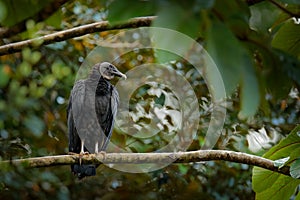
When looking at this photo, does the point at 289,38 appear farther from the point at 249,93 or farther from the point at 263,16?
the point at 249,93

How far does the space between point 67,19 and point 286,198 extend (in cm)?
231

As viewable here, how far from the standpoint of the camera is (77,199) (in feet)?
12.6

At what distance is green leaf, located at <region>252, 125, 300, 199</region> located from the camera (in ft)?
5.08

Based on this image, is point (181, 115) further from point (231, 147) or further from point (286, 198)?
point (286, 198)

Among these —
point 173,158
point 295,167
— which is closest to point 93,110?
point 173,158

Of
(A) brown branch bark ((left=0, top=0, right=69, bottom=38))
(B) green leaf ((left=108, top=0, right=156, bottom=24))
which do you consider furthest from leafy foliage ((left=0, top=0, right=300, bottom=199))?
(B) green leaf ((left=108, top=0, right=156, bottom=24))

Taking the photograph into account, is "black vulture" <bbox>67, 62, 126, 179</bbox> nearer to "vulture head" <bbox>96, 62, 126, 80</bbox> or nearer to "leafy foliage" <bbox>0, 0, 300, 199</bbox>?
"vulture head" <bbox>96, 62, 126, 80</bbox>

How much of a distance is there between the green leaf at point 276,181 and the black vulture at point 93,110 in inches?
57.7

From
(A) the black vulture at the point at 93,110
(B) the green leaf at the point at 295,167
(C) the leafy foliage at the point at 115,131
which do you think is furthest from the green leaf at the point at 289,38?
(A) the black vulture at the point at 93,110

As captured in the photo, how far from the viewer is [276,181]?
1622 millimetres

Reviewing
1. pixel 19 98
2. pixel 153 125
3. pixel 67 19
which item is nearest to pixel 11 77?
pixel 19 98

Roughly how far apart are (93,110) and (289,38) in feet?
6.70

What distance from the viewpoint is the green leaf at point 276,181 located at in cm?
155

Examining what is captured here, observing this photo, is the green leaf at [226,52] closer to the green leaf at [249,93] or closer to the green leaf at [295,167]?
the green leaf at [249,93]
